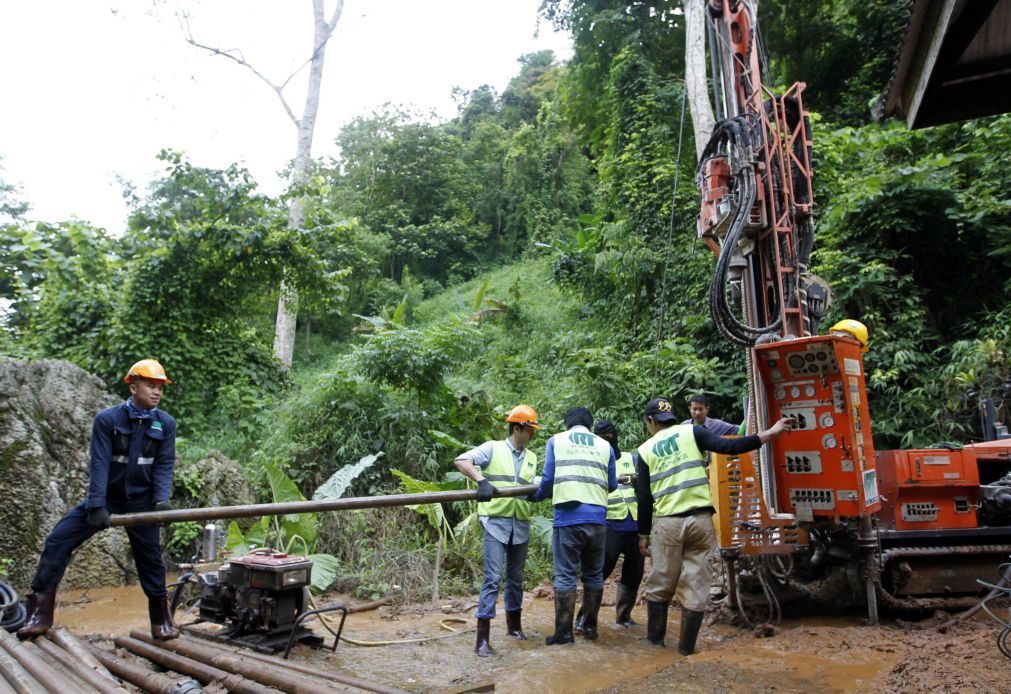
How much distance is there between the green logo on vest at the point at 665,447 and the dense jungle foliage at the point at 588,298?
145 inches

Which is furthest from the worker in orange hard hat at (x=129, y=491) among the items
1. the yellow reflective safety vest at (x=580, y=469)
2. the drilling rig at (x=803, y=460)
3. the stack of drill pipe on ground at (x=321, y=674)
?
the drilling rig at (x=803, y=460)

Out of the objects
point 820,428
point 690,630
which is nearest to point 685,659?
point 690,630

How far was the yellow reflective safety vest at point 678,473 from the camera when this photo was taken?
5.93 meters

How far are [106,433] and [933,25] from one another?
5867 millimetres

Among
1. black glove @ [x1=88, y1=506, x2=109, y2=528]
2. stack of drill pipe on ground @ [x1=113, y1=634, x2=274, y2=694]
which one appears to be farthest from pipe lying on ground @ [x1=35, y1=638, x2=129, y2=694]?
black glove @ [x1=88, y1=506, x2=109, y2=528]

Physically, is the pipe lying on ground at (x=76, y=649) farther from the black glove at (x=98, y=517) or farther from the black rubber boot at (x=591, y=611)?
the black rubber boot at (x=591, y=611)

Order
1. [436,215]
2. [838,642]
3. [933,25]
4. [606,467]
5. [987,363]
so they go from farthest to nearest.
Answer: [436,215], [987,363], [606,467], [838,642], [933,25]

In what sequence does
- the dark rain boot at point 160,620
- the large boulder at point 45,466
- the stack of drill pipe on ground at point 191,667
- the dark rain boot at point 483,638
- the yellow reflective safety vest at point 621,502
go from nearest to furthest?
the stack of drill pipe on ground at point 191,667
the dark rain boot at point 160,620
the dark rain boot at point 483,638
the yellow reflective safety vest at point 621,502
the large boulder at point 45,466

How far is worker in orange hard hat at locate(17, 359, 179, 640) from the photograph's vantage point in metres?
5.02

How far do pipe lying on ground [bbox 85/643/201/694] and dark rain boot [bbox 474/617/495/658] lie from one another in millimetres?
2501

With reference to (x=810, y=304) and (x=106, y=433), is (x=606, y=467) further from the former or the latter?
(x=106, y=433)

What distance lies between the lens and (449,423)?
39.2 feet

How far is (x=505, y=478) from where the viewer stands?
6312 mm

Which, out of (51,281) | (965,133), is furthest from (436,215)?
(965,133)
